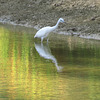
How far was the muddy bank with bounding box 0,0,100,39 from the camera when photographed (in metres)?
20.4

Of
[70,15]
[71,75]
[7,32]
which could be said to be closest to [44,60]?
[71,75]

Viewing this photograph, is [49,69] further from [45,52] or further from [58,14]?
[58,14]

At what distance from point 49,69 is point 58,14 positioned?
12.8 metres

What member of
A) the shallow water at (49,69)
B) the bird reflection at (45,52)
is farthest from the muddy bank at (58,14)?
the bird reflection at (45,52)

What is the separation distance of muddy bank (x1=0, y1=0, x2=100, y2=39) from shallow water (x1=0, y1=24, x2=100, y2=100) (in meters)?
2.15

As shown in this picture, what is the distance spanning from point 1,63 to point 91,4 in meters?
12.3

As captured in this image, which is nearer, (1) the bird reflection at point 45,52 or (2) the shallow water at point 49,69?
(2) the shallow water at point 49,69

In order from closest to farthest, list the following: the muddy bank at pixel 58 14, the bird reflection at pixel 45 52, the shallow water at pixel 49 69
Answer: the shallow water at pixel 49 69, the bird reflection at pixel 45 52, the muddy bank at pixel 58 14

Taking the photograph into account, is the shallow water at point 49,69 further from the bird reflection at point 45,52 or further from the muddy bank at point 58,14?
the muddy bank at point 58,14

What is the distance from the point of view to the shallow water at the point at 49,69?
871cm

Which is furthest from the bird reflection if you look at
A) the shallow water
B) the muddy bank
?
the muddy bank

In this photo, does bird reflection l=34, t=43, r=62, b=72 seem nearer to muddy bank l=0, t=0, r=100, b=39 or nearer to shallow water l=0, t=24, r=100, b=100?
shallow water l=0, t=24, r=100, b=100

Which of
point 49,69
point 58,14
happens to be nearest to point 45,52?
point 49,69

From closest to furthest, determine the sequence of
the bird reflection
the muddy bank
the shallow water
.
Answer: the shallow water → the bird reflection → the muddy bank
